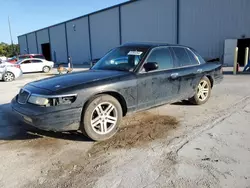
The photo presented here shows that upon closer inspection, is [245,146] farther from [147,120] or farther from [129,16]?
[129,16]

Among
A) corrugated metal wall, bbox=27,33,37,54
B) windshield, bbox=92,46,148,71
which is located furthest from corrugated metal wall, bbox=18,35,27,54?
windshield, bbox=92,46,148,71

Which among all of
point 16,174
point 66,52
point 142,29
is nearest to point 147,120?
point 16,174

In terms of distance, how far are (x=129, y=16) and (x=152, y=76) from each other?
74.7ft

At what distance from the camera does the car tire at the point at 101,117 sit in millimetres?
3459

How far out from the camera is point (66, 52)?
38062 millimetres

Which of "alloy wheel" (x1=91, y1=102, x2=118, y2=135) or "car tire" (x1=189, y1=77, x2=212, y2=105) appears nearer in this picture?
"alloy wheel" (x1=91, y1=102, x2=118, y2=135)

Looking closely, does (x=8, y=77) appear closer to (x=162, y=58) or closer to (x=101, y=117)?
(x=162, y=58)

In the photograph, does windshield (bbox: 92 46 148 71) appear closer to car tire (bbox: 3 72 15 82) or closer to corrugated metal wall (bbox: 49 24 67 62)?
car tire (bbox: 3 72 15 82)

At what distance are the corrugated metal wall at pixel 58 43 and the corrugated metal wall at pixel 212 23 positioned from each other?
23.6 m

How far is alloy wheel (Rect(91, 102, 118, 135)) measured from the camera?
359cm

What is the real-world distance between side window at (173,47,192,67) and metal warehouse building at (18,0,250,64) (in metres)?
14.3

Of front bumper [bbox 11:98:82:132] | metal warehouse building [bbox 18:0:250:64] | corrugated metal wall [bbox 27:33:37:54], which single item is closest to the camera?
front bumper [bbox 11:98:82:132]

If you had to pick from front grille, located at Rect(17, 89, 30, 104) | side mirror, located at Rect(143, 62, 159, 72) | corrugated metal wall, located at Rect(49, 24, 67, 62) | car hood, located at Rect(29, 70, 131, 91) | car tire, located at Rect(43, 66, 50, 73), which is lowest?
car tire, located at Rect(43, 66, 50, 73)

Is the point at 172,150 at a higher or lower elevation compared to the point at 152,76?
lower
